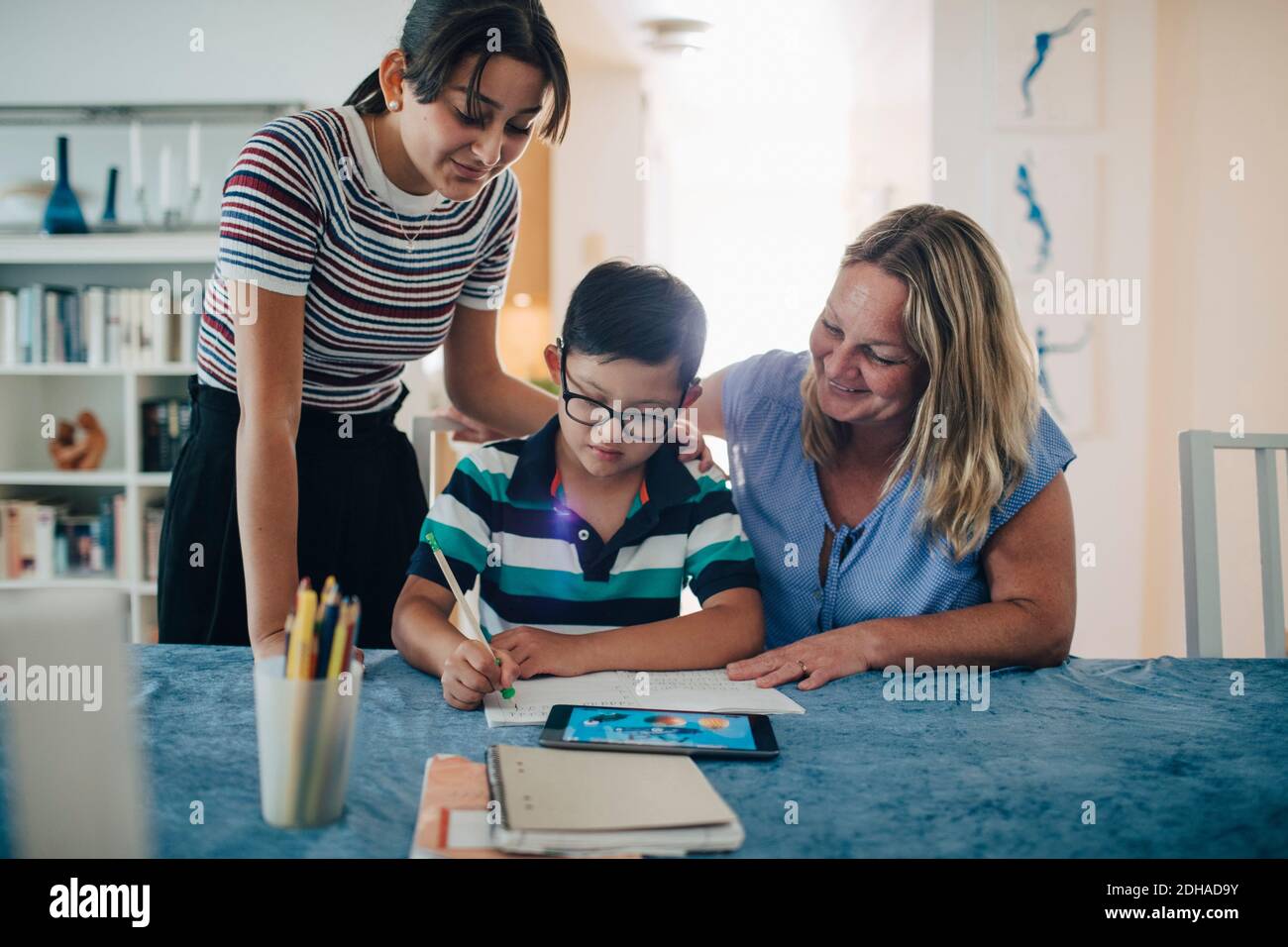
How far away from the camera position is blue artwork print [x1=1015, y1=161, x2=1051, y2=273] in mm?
3412

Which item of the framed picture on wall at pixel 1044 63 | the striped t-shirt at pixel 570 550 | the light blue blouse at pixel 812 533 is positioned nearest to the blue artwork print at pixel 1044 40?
the framed picture on wall at pixel 1044 63

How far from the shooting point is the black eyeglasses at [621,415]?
1.31 meters

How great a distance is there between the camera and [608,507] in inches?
56.0

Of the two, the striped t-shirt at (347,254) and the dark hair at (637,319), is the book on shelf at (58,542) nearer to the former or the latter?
the striped t-shirt at (347,254)

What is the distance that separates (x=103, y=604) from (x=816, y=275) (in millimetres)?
7927

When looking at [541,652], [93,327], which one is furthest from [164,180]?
[541,652]

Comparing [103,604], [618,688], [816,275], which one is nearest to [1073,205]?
[618,688]

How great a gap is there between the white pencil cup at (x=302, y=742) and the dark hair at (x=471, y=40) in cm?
72

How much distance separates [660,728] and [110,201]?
11.4 ft

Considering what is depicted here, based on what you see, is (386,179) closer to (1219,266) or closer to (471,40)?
(471,40)

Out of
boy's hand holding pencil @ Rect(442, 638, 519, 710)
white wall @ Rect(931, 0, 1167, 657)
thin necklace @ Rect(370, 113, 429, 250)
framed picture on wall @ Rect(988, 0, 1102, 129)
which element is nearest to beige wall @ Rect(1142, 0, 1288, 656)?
white wall @ Rect(931, 0, 1167, 657)

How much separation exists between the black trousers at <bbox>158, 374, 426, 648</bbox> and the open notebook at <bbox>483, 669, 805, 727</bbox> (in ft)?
1.84

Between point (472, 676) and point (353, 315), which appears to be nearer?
point (472, 676)

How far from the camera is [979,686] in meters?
1.16
